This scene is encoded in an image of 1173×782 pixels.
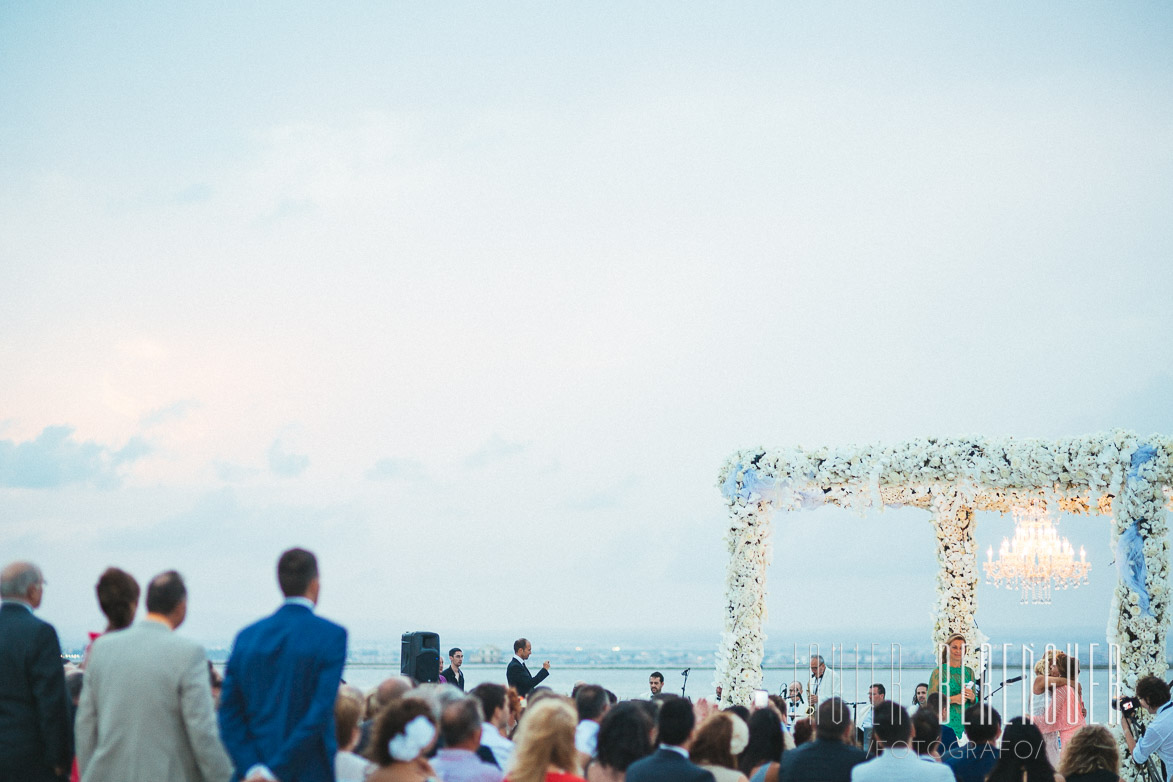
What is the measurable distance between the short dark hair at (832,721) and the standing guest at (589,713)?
116cm

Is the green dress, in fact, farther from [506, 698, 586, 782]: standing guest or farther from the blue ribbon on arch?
[506, 698, 586, 782]: standing guest

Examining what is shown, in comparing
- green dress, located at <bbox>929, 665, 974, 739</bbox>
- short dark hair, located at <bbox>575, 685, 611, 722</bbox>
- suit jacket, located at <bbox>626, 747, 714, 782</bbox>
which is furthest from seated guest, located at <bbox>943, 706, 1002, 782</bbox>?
green dress, located at <bbox>929, 665, 974, 739</bbox>

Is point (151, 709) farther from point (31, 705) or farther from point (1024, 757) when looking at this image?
point (1024, 757)

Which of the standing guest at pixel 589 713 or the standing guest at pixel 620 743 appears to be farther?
the standing guest at pixel 589 713

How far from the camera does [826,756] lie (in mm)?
5449

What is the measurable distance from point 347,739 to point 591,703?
175 centimetres

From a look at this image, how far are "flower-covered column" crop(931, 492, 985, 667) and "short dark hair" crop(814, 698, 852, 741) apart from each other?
8.45 meters

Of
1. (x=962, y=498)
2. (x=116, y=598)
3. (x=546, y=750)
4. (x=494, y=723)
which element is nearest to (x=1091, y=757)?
(x=494, y=723)

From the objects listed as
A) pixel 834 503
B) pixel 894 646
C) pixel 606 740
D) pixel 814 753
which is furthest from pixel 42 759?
pixel 834 503

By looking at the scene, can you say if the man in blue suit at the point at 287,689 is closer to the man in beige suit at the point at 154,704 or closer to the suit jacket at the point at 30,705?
the man in beige suit at the point at 154,704

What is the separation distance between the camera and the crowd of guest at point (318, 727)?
4305 millimetres

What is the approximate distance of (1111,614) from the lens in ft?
34.8

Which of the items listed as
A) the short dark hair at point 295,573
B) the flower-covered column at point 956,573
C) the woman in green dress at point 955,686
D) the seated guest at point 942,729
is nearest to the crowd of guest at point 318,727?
the short dark hair at point 295,573

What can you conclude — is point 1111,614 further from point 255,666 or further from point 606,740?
point 255,666
